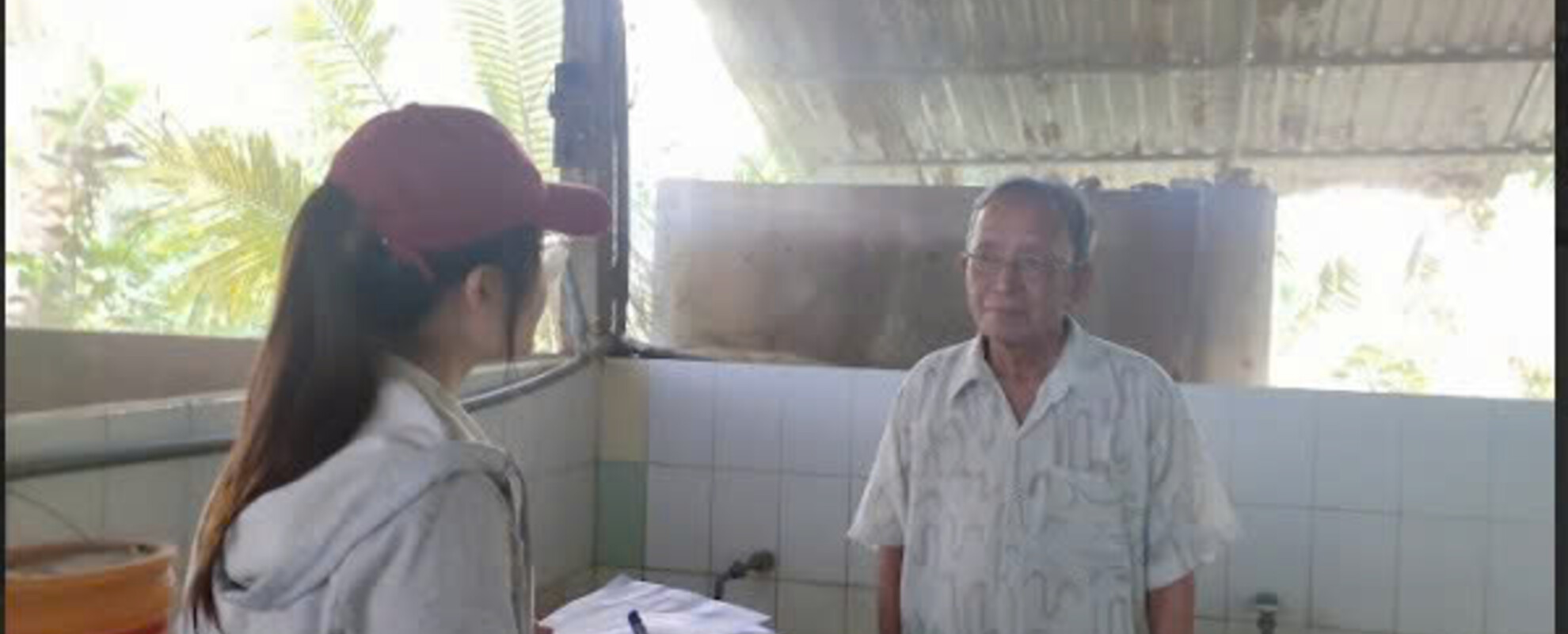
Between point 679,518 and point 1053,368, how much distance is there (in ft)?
3.93

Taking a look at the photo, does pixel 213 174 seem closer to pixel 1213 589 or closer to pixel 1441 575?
pixel 1213 589

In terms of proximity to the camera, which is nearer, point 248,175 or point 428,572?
point 428,572

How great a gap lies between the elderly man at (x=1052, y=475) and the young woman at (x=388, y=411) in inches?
31.7

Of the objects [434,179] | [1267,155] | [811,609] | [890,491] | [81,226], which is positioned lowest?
[811,609]

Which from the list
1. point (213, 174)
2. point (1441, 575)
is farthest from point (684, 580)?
point (213, 174)

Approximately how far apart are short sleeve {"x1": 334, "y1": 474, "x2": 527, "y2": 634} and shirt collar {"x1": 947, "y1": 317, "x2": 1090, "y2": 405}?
0.93 metres

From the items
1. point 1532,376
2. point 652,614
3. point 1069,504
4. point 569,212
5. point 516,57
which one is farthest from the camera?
point 516,57

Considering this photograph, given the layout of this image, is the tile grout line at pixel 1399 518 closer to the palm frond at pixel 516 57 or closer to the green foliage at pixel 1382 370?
the green foliage at pixel 1382 370

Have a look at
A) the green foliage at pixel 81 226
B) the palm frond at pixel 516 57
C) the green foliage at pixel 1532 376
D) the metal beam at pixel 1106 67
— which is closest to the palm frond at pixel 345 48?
the palm frond at pixel 516 57

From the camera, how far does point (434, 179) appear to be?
28.6 inches

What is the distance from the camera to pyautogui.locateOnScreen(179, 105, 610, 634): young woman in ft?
2.25

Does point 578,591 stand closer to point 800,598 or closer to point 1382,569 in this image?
point 800,598

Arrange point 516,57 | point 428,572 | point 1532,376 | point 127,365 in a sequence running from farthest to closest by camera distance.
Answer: point 516,57 → point 1532,376 → point 127,365 → point 428,572

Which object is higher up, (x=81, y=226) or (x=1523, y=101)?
(x=1523, y=101)
